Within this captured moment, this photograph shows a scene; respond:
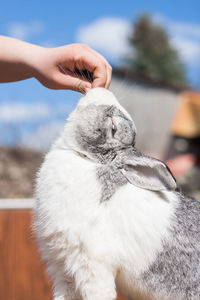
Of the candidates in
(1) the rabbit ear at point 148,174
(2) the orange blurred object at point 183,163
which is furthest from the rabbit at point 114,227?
(2) the orange blurred object at point 183,163

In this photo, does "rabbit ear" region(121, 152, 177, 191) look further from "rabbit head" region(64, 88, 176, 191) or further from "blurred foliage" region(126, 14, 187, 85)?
"blurred foliage" region(126, 14, 187, 85)

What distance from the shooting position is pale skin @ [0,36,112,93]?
1.27 metres

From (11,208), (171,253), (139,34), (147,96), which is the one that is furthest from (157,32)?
(171,253)

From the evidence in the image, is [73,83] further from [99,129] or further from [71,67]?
[99,129]

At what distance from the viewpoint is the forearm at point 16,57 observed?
1413 mm

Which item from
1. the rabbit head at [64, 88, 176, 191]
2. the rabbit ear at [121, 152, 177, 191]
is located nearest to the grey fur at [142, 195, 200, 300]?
the rabbit ear at [121, 152, 177, 191]

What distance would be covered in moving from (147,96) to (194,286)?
6970 millimetres

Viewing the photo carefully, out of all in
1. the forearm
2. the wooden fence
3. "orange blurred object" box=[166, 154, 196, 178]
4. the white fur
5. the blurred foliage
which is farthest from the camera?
the blurred foliage

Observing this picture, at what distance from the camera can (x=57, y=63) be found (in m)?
1.32

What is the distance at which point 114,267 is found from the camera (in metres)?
1.09

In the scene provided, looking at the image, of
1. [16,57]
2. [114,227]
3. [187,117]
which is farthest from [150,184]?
[187,117]

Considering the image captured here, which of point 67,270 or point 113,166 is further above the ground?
point 113,166

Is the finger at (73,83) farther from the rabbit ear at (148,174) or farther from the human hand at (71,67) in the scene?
the rabbit ear at (148,174)

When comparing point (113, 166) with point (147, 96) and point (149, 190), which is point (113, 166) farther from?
point (147, 96)
